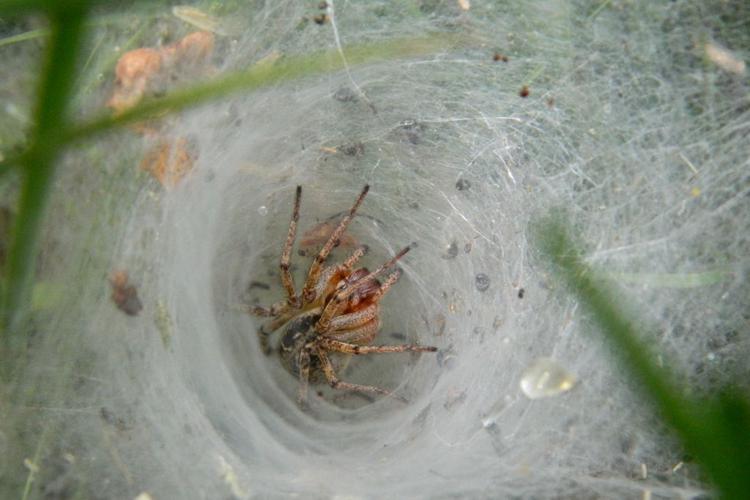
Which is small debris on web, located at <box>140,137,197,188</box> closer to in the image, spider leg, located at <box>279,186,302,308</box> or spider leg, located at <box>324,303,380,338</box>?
spider leg, located at <box>279,186,302,308</box>

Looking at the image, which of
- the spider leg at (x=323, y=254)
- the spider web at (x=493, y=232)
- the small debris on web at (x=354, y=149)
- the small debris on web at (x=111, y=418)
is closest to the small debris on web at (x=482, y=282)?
the spider web at (x=493, y=232)

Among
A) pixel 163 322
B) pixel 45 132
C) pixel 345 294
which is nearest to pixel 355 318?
pixel 345 294

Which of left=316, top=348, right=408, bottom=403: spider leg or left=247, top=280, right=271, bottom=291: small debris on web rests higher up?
left=247, top=280, right=271, bottom=291: small debris on web

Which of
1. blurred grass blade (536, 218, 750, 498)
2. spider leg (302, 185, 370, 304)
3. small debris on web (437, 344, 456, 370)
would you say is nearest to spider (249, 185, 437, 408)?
spider leg (302, 185, 370, 304)

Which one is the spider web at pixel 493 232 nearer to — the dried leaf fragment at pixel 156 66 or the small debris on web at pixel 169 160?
the small debris on web at pixel 169 160

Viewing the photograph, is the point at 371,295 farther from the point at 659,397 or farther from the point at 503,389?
the point at 659,397

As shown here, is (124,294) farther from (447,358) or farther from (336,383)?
(447,358)

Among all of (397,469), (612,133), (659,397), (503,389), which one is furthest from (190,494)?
(612,133)

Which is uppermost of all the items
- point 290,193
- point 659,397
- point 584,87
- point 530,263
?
point 290,193
